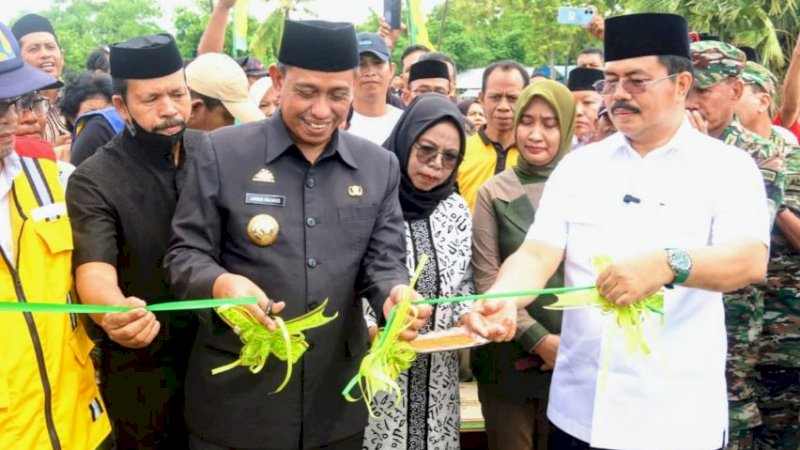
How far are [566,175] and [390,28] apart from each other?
18.0 feet

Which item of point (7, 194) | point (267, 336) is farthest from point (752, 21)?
point (7, 194)

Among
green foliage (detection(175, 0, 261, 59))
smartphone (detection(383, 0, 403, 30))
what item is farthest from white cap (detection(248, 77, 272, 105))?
green foliage (detection(175, 0, 261, 59))

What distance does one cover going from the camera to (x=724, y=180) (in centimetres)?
278

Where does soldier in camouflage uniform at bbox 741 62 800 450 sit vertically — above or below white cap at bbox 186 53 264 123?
below

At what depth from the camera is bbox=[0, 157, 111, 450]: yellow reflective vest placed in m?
2.41

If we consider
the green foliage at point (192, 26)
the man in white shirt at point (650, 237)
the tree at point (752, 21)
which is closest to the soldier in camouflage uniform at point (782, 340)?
the man in white shirt at point (650, 237)

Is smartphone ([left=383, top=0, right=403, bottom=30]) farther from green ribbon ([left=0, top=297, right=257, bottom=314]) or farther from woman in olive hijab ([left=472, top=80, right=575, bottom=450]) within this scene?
green ribbon ([left=0, top=297, right=257, bottom=314])

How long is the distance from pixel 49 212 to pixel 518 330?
2104 millimetres

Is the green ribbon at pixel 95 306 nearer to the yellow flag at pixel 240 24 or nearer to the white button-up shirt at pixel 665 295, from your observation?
the white button-up shirt at pixel 665 295

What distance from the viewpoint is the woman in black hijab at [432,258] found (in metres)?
3.63

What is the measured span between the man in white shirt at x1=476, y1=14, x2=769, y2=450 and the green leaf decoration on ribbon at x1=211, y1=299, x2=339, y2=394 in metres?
0.62

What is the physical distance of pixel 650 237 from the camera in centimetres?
283

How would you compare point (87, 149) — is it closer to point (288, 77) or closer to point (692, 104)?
point (288, 77)

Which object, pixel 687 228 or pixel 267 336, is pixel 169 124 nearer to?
pixel 267 336
